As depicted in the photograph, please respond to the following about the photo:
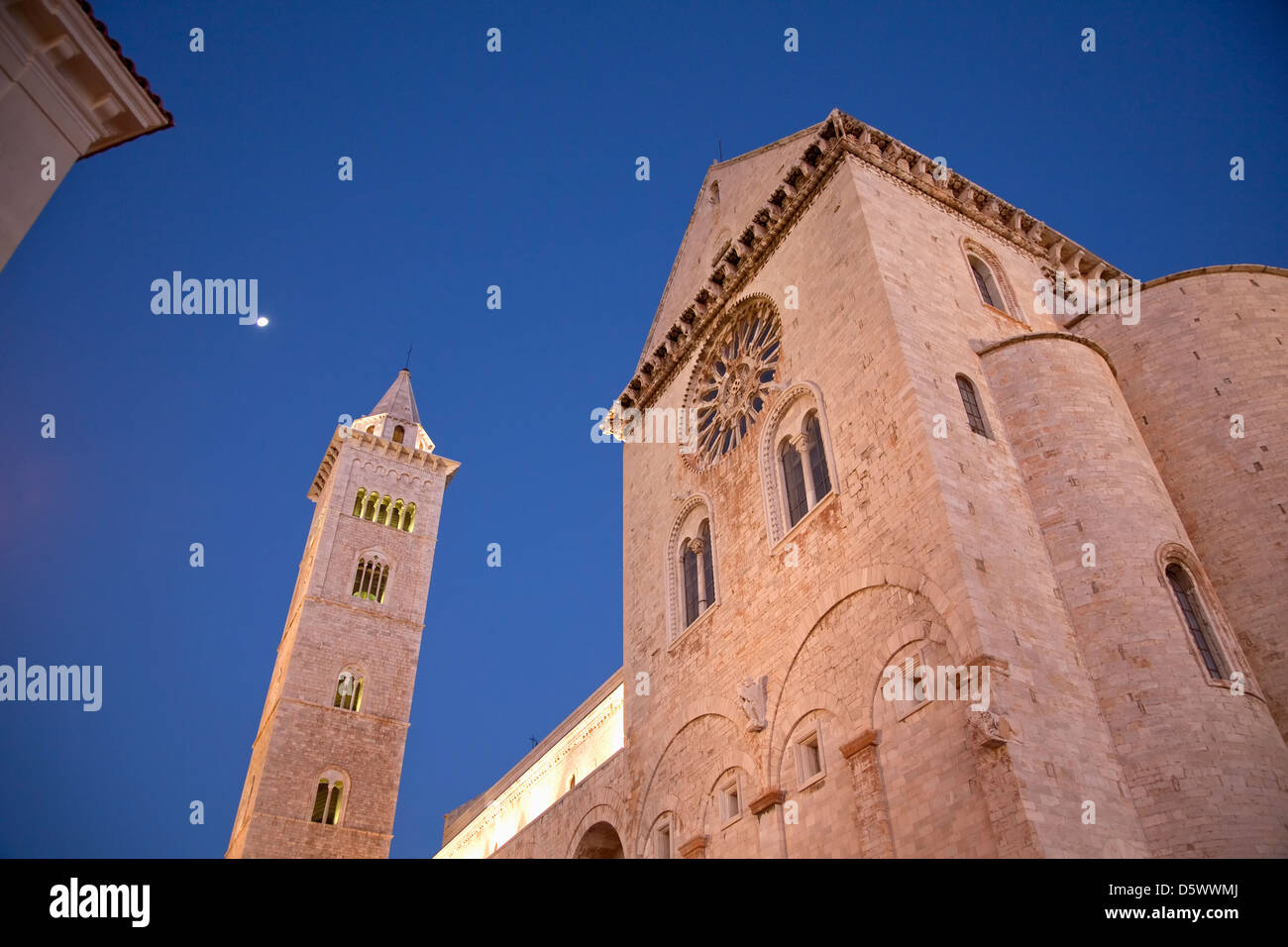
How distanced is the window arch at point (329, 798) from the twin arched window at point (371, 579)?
359 inches

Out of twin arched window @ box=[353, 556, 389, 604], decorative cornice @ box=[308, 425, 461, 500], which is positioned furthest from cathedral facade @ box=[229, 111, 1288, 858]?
decorative cornice @ box=[308, 425, 461, 500]

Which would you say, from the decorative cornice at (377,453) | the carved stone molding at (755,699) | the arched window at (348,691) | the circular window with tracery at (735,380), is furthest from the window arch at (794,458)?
the decorative cornice at (377,453)

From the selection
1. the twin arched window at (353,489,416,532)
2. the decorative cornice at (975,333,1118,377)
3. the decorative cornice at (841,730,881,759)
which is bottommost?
the decorative cornice at (841,730,881,759)

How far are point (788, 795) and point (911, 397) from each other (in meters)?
6.79

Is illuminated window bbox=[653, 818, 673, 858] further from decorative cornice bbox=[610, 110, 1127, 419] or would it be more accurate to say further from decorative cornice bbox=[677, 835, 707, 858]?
decorative cornice bbox=[610, 110, 1127, 419]

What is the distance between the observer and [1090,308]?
1912 cm

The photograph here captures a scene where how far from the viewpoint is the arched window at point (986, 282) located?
1798 cm

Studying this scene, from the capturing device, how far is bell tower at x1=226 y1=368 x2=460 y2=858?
1361 inches

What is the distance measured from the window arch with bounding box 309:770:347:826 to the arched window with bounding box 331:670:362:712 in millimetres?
3089

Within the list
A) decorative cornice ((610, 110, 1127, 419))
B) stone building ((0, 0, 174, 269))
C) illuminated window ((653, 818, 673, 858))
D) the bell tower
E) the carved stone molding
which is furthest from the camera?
the bell tower

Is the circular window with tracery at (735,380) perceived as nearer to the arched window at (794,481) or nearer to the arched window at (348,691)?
the arched window at (794,481)

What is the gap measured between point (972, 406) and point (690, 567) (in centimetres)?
791
